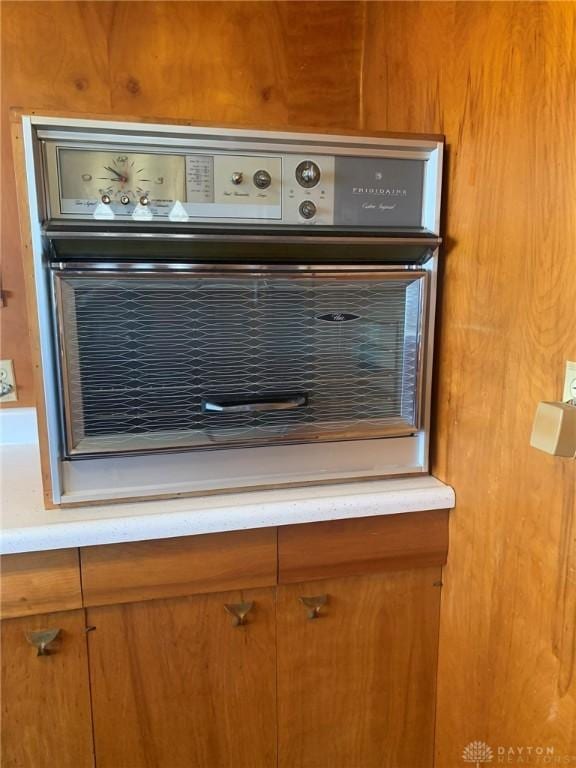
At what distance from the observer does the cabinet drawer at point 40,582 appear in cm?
94

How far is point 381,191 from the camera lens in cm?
106

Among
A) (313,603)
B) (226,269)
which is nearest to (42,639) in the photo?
(313,603)

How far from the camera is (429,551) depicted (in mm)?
1138

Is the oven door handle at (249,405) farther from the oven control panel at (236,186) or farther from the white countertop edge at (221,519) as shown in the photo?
the oven control panel at (236,186)

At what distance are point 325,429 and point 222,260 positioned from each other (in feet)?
1.29

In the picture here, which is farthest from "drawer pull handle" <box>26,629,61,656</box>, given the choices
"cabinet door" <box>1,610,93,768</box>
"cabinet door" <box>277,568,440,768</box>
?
"cabinet door" <box>277,568,440,768</box>

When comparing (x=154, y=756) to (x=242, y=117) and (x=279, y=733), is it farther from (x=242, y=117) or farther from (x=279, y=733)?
(x=242, y=117)

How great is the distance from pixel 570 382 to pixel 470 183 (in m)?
0.44

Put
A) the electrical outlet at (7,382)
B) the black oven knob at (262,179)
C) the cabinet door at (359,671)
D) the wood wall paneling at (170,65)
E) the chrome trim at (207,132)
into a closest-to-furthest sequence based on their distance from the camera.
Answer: the chrome trim at (207,132) → the black oven knob at (262,179) → the cabinet door at (359,671) → the wood wall paneling at (170,65) → the electrical outlet at (7,382)

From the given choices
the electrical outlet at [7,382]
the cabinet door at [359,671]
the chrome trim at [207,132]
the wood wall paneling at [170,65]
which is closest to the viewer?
the chrome trim at [207,132]

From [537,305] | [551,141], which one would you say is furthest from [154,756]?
[551,141]

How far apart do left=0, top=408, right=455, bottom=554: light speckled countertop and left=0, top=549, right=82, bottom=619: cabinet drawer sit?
34 millimetres

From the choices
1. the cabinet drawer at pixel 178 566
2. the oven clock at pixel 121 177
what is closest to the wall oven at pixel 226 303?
the oven clock at pixel 121 177

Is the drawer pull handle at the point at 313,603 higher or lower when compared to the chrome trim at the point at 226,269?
lower
